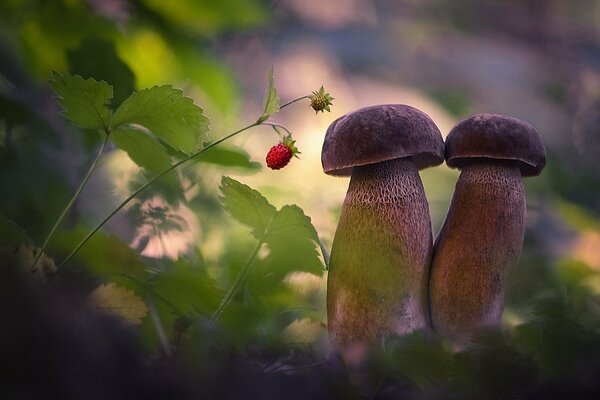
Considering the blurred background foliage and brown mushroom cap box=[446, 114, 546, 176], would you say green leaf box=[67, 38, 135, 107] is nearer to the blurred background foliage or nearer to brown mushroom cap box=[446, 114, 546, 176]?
the blurred background foliage

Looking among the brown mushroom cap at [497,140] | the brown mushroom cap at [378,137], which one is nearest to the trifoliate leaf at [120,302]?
the brown mushroom cap at [378,137]

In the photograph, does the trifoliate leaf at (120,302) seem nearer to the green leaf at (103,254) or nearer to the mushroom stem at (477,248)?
the green leaf at (103,254)

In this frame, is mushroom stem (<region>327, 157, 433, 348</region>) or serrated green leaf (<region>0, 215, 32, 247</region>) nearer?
serrated green leaf (<region>0, 215, 32, 247</region>)

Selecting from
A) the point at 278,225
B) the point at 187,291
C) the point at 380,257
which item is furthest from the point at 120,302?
the point at 380,257

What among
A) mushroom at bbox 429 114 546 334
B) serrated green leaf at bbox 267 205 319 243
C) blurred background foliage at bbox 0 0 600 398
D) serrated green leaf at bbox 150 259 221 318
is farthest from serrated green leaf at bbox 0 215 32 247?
mushroom at bbox 429 114 546 334

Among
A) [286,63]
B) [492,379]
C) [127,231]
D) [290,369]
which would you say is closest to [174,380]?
[290,369]

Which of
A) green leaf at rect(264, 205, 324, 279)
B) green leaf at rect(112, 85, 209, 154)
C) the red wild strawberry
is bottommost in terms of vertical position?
green leaf at rect(264, 205, 324, 279)
